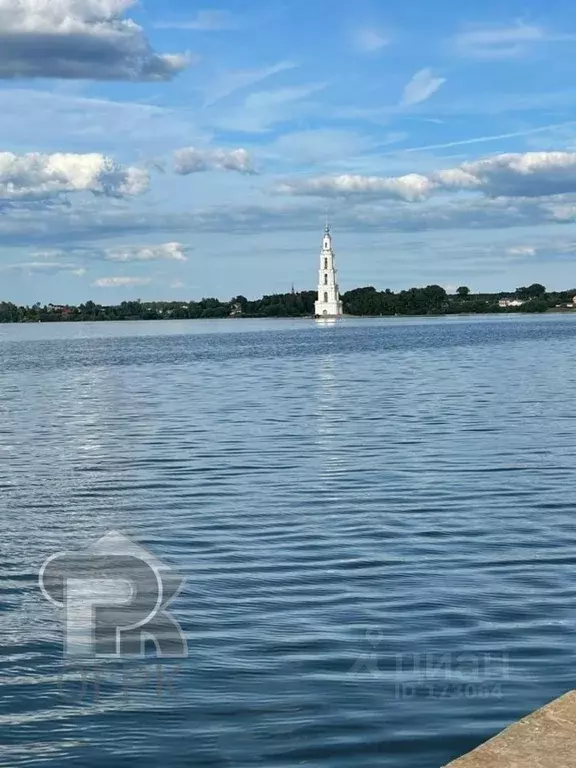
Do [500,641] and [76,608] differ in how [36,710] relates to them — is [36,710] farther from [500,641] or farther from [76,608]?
[500,641]

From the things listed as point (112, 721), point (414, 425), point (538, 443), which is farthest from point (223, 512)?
point (414, 425)

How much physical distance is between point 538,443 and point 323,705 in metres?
19.0

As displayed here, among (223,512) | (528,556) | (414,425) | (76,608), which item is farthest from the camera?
(414,425)

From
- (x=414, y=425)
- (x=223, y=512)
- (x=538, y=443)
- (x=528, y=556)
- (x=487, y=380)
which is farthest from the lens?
(x=487, y=380)

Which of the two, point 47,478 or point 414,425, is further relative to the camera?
point 414,425

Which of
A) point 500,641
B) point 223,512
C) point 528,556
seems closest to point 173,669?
point 500,641

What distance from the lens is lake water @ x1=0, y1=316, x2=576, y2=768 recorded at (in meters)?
9.23

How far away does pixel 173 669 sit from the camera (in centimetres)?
1066

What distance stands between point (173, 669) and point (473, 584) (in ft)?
14.2

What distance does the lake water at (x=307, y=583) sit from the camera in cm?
923

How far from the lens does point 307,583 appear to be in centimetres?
1377

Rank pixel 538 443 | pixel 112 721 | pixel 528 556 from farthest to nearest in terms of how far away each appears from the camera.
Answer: pixel 538 443 < pixel 528 556 < pixel 112 721

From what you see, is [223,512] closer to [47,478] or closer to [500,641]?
[47,478]

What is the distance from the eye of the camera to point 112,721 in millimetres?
9445
